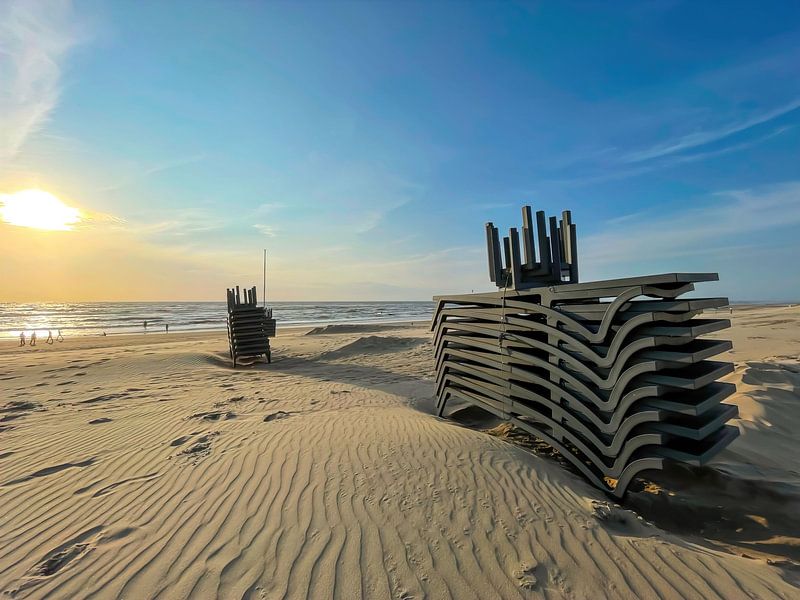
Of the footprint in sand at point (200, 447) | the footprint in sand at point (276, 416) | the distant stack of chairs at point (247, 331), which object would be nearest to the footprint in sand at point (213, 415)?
the footprint in sand at point (276, 416)

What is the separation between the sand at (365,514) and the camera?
8.51 ft

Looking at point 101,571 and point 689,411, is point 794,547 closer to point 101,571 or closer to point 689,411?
point 689,411

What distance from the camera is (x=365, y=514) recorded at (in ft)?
10.7

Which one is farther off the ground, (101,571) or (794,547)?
(101,571)

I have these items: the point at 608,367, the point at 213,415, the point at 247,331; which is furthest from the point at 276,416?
the point at 247,331

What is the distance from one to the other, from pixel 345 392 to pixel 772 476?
23.6 ft

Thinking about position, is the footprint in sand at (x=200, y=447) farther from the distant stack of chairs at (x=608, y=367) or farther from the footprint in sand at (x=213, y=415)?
the distant stack of chairs at (x=608, y=367)

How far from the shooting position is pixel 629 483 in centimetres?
384

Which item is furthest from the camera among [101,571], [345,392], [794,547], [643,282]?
[345,392]

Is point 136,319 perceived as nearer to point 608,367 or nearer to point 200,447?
point 200,447

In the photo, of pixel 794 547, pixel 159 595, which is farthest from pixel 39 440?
pixel 794 547

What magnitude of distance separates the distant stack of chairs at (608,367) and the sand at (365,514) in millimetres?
559

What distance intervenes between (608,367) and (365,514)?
107 inches

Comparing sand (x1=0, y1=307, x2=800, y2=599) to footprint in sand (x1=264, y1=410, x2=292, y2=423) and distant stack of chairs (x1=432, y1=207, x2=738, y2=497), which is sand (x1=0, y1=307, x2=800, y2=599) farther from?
distant stack of chairs (x1=432, y1=207, x2=738, y2=497)
